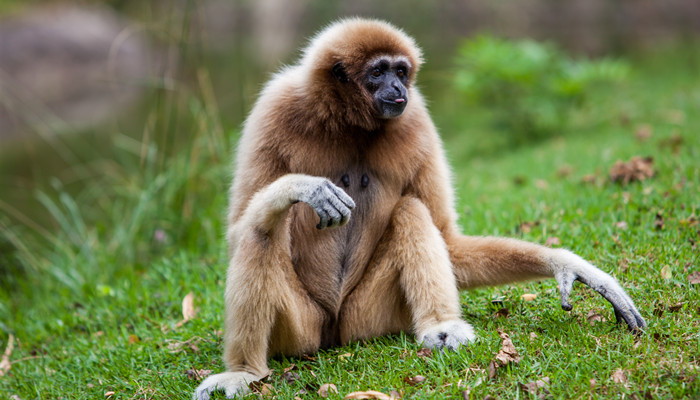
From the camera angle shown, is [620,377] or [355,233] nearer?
[620,377]

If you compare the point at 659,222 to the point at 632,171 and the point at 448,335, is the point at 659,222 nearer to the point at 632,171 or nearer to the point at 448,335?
the point at 632,171

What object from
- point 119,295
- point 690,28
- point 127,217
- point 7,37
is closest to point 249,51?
point 7,37

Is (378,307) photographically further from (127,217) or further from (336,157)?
(127,217)

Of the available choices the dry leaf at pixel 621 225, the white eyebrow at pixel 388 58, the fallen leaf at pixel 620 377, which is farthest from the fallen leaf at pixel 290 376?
the dry leaf at pixel 621 225

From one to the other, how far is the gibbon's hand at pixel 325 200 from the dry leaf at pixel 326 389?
0.94 meters

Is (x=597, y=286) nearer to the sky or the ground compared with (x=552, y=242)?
nearer to the sky

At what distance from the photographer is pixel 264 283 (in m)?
3.79

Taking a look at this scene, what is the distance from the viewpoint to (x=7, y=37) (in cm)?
2403

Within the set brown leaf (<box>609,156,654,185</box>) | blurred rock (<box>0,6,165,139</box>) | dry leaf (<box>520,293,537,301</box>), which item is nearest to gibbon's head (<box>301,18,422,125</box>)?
dry leaf (<box>520,293,537,301</box>)

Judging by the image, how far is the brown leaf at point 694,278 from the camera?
412 cm

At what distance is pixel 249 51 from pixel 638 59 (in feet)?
56.4

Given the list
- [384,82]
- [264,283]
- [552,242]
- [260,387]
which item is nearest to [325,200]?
[264,283]

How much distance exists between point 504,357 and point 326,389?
104cm

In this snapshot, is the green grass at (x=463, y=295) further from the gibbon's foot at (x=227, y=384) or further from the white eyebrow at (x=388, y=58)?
the white eyebrow at (x=388, y=58)
